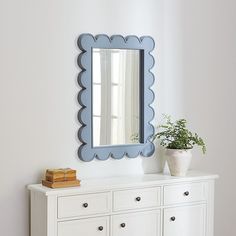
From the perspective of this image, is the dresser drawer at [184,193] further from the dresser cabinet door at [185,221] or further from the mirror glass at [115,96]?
the mirror glass at [115,96]

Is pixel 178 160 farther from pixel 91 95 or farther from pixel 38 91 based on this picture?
pixel 38 91

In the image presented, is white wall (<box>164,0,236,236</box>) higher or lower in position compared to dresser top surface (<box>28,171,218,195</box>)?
higher

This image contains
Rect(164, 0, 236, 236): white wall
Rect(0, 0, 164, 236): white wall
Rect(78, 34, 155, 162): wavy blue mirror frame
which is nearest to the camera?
Rect(0, 0, 164, 236): white wall

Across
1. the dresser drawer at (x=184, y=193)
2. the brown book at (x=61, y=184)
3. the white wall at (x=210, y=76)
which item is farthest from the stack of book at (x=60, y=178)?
the white wall at (x=210, y=76)

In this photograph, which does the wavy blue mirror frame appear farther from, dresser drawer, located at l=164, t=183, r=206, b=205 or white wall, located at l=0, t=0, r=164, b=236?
dresser drawer, located at l=164, t=183, r=206, b=205

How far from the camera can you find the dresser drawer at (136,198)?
12.0 ft

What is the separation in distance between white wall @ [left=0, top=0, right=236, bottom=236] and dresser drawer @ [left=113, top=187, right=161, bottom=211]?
282mm

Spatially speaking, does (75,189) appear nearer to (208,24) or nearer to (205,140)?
(205,140)

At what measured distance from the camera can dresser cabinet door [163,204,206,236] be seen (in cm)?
389

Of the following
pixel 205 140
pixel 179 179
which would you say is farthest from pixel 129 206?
pixel 205 140

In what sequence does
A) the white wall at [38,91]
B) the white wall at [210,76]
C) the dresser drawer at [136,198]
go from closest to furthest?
the white wall at [38,91] → the dresser drawer at [136,198] → the white wall at [210,76]

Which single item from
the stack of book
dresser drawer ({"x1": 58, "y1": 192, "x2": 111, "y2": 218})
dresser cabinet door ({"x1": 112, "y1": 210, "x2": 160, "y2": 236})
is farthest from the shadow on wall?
the stack of book

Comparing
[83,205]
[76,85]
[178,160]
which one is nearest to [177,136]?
[178,160]

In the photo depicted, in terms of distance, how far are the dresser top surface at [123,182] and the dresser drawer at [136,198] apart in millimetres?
41
